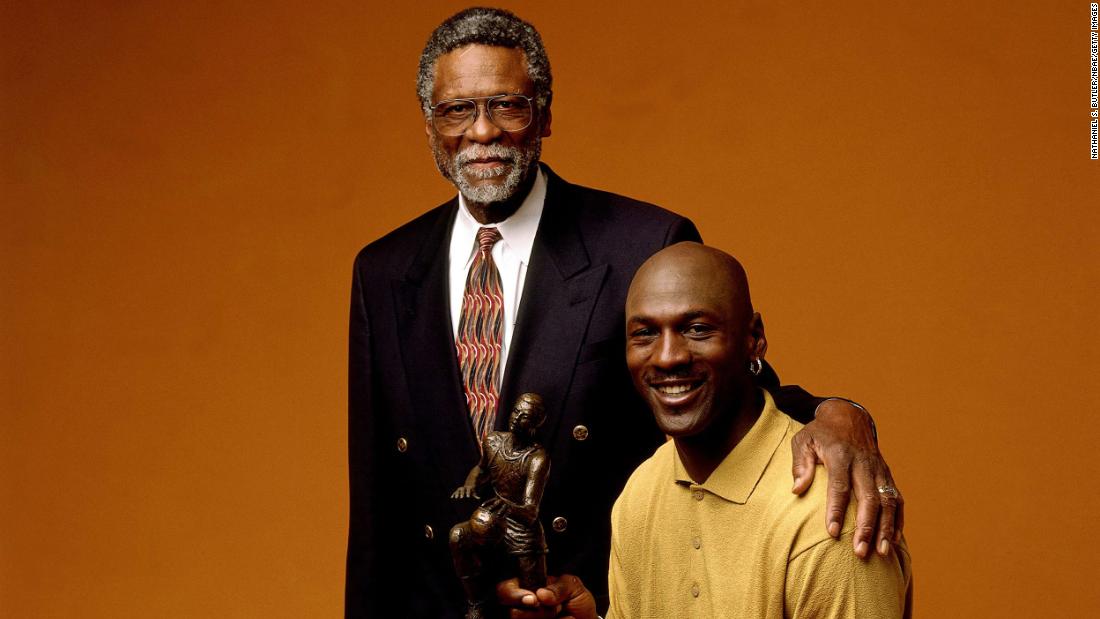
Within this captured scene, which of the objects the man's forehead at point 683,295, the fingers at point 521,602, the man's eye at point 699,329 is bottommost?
the fingers at point 521,602

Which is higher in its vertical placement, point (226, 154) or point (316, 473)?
point (226, 154)

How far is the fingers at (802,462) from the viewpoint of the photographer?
2771 millimetres

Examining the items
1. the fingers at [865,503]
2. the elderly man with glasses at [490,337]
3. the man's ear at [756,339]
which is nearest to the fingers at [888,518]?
the fingers at [865,503]

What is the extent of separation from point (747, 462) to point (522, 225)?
944 millimetres

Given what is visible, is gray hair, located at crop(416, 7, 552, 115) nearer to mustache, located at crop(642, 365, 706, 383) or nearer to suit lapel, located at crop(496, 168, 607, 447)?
suit lapel, located at crop(496, 168, 607, 447)

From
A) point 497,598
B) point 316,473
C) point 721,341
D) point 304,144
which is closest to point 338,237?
point 304,144

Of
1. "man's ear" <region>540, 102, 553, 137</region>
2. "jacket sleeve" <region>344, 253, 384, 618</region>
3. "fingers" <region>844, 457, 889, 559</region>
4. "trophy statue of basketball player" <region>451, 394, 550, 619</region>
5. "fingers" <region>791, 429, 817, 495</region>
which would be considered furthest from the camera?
"jacket sleeve" <region>344, 253, 384, 618</region>

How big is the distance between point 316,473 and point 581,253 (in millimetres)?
2036

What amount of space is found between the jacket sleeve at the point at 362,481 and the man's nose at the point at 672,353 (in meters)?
1.03

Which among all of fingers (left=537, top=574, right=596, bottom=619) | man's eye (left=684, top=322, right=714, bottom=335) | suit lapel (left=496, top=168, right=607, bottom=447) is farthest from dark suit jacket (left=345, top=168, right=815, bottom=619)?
man's eye (left=684, top=322, right=714, bottom=335)

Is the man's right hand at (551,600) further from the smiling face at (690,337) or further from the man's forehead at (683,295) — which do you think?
the man's forehead at (683,295)

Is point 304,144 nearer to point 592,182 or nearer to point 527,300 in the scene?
point 592,182

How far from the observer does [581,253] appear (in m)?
3.56

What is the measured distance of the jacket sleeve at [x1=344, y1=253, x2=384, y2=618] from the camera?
3.69 meters
